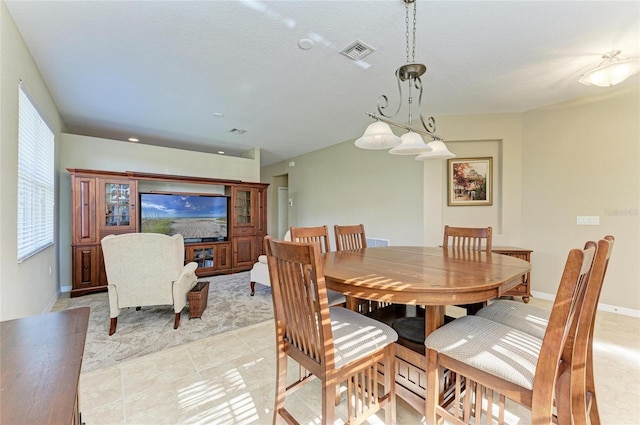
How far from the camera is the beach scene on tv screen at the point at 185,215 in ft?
15.6

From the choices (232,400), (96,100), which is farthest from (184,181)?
(232,400)

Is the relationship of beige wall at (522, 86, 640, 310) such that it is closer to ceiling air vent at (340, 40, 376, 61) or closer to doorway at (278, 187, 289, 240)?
ceiling air vent at (340, 40, 376, 61)

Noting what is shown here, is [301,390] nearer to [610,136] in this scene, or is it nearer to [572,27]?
[572,27]

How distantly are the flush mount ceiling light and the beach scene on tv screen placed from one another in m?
5.51

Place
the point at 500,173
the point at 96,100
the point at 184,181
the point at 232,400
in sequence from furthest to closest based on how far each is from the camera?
1. the point at 184,181
2. the point at 500,173
3. the point at 96,100
4. the point at 232,400

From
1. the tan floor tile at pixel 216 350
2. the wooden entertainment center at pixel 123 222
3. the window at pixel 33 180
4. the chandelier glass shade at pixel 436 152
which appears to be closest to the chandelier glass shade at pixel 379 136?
the chandelier glass shade at pixel 436 152

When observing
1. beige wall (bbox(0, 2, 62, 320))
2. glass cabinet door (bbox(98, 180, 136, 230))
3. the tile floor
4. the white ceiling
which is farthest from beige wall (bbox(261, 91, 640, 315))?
beige wall (bbox(0, 2, 62, 320))

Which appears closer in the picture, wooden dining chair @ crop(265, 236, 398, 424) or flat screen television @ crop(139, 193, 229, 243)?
wooden dining chair @ crop(265, 236, 398, 424)

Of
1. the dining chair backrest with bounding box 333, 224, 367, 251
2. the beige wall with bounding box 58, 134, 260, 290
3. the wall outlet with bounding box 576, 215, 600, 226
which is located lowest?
the dining chair backrest with bounding box 333, 224, 367, 251

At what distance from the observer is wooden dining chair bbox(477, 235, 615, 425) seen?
3.77 feet

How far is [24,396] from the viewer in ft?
2.03

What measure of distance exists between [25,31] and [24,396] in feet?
9.64

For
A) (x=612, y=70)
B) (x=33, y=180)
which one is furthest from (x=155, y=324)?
(x=612, y=70)

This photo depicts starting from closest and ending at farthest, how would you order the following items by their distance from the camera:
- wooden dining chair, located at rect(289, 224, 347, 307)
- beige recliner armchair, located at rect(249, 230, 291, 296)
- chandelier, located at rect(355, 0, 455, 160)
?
chandelier, located at rect(355, 0, 455, 160) < wooden dining chair, located at rect(289, 224, 347, 307) < beige recliner armchair, located at rect(249, 230, 291, 296)
